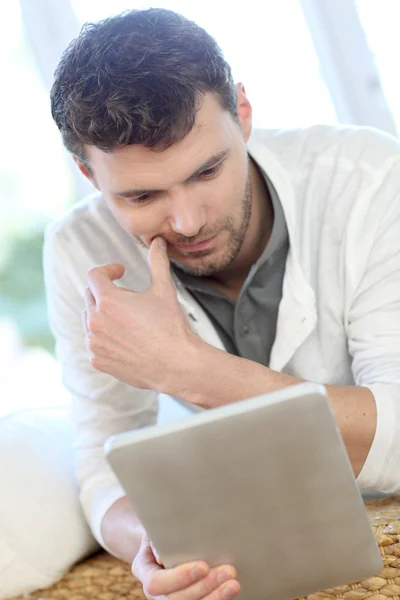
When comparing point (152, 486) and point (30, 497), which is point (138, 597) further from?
point (152, 486)

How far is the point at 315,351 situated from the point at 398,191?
1.03 ft

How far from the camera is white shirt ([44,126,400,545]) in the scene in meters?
1.37

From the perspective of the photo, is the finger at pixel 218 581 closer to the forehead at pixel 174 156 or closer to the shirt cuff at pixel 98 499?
the shirt cuff at pixel 98 499

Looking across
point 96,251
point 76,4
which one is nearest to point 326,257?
point 96,251

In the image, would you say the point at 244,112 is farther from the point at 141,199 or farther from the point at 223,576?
the point at 223,576

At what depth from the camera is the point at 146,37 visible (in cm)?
124

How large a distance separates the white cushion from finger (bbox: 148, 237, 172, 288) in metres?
0.47

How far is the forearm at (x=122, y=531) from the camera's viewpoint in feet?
4.23

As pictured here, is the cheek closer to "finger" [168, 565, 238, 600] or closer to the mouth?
the mouth

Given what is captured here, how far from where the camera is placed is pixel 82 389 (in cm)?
158

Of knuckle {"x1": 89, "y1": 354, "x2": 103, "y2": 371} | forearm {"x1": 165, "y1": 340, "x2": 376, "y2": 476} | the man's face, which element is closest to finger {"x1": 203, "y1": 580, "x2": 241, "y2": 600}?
forearm {"x1": 165, "y1": 340, "x2": 376, "y2": 476}

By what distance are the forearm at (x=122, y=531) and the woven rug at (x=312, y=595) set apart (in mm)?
44

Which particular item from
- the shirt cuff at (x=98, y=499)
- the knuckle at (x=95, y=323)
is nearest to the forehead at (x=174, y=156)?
the knuckle at (x=95, y=323)

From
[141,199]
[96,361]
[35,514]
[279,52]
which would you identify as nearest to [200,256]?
[141,199]
